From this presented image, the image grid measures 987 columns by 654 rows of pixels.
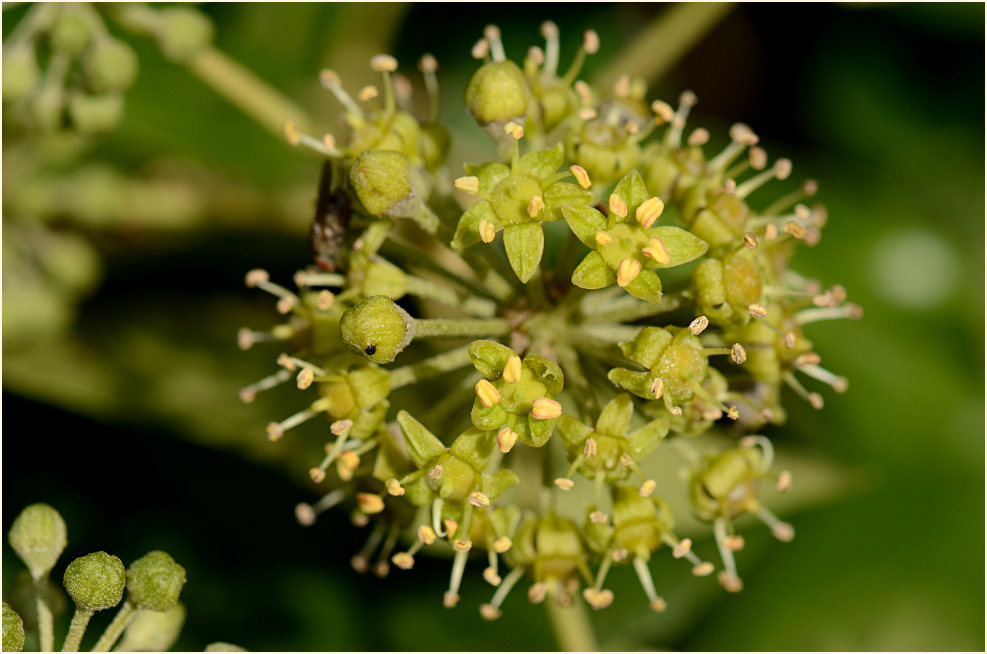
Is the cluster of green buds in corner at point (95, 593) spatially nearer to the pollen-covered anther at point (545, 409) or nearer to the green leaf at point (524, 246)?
the pollen-covered anther at point (545, 409)

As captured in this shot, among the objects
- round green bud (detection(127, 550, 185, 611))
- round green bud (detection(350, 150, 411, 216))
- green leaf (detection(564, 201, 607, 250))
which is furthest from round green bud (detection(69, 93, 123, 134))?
green leaf (detection(564, 201, 607, 250))

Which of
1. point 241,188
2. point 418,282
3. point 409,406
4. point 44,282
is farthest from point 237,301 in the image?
point 418,282

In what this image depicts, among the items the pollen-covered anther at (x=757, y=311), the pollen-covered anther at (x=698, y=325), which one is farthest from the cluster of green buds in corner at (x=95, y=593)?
the pollen-covered anther at (x=757, y=311)

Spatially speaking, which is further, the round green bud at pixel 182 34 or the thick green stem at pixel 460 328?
the round green bud at pixel 182 34

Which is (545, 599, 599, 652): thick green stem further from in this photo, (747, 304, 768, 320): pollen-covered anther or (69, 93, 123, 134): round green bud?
(69, 93, 123, 134): round green bud

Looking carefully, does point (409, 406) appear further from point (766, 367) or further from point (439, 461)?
point (766, 367)
